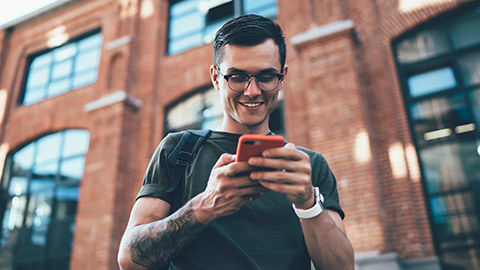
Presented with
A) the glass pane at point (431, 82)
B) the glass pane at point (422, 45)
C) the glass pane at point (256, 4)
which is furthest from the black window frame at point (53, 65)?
the glass pane at point (431, 82)

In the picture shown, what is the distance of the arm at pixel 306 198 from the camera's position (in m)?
1.32

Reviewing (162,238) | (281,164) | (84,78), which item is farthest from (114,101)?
(281,164)

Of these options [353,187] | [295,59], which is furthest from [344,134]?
[295,59]

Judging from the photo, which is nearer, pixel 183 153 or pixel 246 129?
pixel 183 153

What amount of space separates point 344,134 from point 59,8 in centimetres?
998

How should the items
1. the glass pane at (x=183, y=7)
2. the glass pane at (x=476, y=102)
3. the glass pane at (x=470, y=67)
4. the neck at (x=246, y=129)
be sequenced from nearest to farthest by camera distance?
the neck at (x=246, y=129), the glass pane at (x=476, y=102), the glass pane at (x=470, y=67), the glass pane at (x=183, y=7)

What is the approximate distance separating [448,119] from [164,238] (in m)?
6.23

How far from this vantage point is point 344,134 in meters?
6.39

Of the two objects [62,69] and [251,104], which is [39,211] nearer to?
[62,69]

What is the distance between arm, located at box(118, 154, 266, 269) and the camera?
1367mm

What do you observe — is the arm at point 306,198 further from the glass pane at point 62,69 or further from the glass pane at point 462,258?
the glass pane at point 62,69

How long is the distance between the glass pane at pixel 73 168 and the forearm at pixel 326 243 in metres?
9.10

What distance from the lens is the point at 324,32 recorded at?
7082 millimetres

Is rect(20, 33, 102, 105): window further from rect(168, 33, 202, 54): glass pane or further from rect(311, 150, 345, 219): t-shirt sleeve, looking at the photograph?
rect(311, 150, 345, 219): t-shirt sleeve
